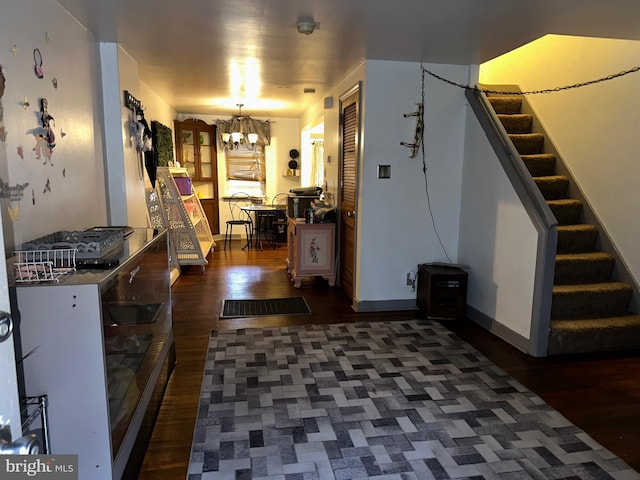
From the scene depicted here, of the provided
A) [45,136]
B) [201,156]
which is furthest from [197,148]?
[45,136]

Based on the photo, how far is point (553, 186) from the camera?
402cm

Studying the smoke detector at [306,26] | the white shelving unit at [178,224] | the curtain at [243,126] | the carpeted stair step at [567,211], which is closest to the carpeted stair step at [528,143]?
the carpeted stair step at [567,211]

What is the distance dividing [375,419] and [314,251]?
111 inches

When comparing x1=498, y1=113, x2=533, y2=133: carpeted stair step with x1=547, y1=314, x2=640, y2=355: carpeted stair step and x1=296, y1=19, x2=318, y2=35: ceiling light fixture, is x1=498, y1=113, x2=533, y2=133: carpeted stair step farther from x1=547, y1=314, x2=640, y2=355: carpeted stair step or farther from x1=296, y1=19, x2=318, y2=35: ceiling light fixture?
x1=296, y1=19, x2=318, y2=35: ceiling light fixture

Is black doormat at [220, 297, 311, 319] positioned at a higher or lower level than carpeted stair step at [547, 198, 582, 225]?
lower

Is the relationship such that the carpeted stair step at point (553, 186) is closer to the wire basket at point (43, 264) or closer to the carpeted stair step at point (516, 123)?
the carpeted stair step at point (516, 123)

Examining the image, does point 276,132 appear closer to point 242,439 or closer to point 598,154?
point 598,154

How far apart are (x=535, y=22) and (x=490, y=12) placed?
401mm

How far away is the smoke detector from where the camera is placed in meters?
2.71

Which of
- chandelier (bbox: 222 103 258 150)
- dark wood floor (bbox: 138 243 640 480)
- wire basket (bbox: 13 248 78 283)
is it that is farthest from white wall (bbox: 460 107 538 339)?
chandelier (bbox: 222 103 258 150)

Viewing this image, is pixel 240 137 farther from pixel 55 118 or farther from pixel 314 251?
pixel 55 118

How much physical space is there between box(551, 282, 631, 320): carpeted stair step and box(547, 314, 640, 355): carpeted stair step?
0.09 meters

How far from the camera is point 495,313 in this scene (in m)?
3.54

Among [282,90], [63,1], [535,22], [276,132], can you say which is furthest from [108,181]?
[276,132]
